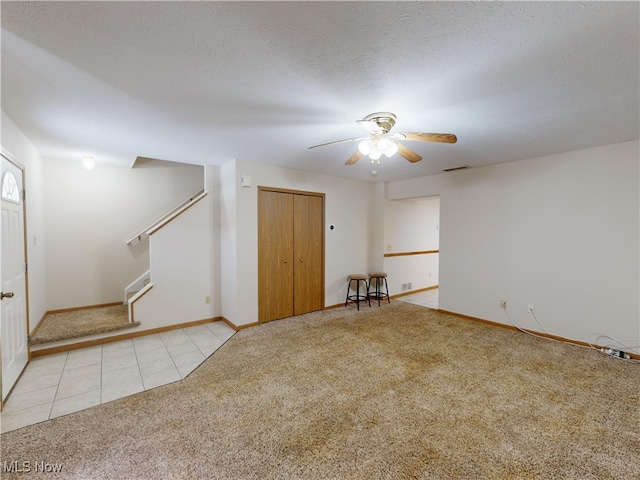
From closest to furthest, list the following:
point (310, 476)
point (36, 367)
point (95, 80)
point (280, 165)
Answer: point (310, 476), point (95, 80), point (36, 367), point (280, 165)

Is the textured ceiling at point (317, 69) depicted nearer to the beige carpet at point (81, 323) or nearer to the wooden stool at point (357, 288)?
the beige carpet at point (81, 323)

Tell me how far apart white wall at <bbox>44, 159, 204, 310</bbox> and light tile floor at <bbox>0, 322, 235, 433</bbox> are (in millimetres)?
1430

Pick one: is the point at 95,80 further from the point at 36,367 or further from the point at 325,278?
the point at 325,278

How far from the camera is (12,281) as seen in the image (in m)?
2.54

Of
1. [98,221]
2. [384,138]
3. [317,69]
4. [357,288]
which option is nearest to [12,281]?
[98,221]

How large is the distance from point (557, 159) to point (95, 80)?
4736 millimetres

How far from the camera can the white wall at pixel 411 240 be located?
18.6 feet

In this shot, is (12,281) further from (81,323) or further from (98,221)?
(98,221)

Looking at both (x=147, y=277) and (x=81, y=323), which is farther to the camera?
(x=147, y=277)

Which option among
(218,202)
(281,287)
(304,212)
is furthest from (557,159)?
(218,202)

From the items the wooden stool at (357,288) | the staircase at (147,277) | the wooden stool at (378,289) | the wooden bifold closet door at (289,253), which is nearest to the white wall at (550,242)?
the wooden stool at (378,289)

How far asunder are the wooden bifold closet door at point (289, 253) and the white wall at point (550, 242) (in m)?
2.11

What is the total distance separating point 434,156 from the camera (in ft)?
11.8

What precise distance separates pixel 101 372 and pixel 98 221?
265cm
